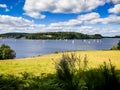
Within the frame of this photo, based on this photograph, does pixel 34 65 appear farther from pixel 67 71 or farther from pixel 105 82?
pixel 105 82

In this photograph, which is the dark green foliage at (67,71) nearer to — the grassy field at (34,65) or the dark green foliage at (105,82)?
the dark green foliage at (105,82)

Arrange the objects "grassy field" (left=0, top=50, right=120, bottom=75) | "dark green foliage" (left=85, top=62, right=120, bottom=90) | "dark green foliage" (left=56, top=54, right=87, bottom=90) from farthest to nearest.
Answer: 1. "grassy field" (left=0, top=50, right=120, bottom=75)
2. "dark green foliage" (left=85, top=62, right=120, bottom=90)
3. "dark green foliage" (left=56, top=54, right=87, bottom=90)

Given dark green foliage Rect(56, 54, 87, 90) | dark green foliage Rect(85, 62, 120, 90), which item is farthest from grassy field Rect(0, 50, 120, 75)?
dark green foliage Rect(85, 62, 120, 90)

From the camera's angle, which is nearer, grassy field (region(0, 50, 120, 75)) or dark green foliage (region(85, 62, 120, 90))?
dark green foliage (region(85, 62, 120, 90))

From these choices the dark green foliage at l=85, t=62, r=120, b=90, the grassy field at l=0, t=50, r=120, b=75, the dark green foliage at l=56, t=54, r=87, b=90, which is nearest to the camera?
the dark green foliage at l=56, t=54, r=87, b=90

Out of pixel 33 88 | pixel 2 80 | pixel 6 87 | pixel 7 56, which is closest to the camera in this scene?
pixel 6 87

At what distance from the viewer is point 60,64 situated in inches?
256

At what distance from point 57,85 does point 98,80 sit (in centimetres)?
121

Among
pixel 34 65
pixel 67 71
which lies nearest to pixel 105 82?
pixel 67 71

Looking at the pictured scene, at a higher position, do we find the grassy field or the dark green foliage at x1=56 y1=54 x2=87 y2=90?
the dark green foliage at x1=56 y1=54 x2=87 y2=90

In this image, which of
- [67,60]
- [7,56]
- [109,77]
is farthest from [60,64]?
[7,56]

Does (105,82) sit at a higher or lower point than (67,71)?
lower

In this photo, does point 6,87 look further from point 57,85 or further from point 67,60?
point 67,60

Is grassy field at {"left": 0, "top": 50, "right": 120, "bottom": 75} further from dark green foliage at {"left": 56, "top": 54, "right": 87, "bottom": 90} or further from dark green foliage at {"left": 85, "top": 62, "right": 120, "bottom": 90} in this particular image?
dark green foliage at {"left": 85, "top": 62, "right": 120, "bottom": 90}
